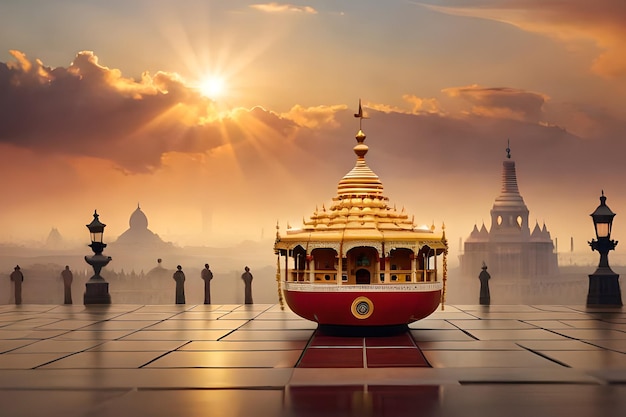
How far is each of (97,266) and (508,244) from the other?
68.8 m

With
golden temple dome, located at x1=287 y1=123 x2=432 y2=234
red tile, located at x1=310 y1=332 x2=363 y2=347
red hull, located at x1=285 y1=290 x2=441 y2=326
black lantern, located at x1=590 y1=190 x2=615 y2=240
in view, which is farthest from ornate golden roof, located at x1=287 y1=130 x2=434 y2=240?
black lantern, located at x1=590 y1=190 x2=615 y2=240

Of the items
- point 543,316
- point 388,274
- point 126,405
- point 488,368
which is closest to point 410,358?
point 488,368

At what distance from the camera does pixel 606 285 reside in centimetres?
2330

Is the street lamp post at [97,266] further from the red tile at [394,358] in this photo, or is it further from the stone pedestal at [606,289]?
the stone pedestal at [606,289]

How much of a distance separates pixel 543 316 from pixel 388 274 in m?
7.14

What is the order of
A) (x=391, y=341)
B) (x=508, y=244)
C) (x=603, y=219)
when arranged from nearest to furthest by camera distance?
(x=391, y=341), (x=603, y=219), (x=508, y=244)

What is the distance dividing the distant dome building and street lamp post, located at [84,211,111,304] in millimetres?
64312

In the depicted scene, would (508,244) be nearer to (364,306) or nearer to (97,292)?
(97,292)

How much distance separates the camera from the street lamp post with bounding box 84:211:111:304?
82.1ft

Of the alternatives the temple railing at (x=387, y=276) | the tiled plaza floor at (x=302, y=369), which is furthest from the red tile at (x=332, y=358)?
the temple railing at (x=387, y=276)

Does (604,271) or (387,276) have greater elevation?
(387,276)

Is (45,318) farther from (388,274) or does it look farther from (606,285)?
(606,285)

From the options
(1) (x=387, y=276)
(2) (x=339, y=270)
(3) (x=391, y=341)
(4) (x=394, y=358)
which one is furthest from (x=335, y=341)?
(4) (x=394, y=358)

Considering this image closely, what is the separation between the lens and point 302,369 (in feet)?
36.8
